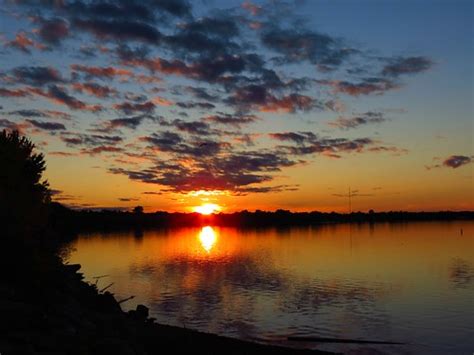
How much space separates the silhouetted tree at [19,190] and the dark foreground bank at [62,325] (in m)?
1.44

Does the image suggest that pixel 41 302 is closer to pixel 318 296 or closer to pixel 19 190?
pixel 19 190

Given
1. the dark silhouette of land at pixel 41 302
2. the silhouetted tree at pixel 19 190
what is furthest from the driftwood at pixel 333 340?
the silhouetted tree at pixel 19 190

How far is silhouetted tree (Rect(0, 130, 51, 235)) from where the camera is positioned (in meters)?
21.9

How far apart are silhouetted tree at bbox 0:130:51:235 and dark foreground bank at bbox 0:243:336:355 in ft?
4.71

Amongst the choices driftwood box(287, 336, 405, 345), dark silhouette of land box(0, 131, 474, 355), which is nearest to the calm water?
driftwood box(287, 336, 405, 345)

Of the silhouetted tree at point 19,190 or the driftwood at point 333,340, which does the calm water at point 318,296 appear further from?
the silhouetted tree at point 19,190

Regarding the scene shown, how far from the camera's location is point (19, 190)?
24672 mm

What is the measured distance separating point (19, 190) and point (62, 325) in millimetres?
9746

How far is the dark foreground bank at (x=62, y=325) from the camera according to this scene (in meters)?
15.3

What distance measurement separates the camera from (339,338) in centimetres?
3797

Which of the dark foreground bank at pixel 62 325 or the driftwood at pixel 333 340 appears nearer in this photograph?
the dark foreground bank at pixel 62 325

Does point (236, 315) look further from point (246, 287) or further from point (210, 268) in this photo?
point (210, 268)

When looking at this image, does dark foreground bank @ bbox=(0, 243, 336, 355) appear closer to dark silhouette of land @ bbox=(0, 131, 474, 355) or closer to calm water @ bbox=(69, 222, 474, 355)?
dark silhouette of land @ bbox=(0, 131, 474, 355)

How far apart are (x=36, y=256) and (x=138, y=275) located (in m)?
57.2
